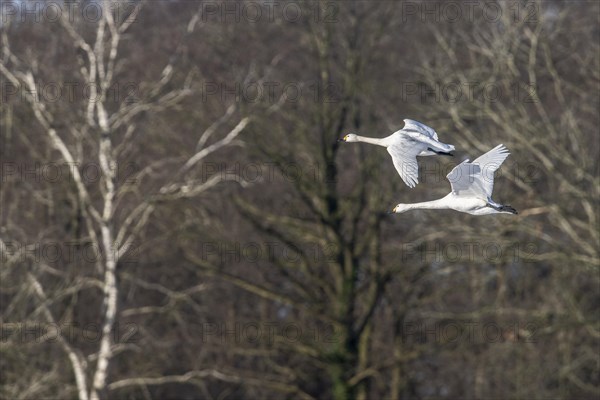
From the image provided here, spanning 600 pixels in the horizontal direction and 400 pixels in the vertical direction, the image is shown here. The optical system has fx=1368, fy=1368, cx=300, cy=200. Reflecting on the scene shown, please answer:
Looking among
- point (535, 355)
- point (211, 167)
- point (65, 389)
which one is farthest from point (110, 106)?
point (535, 355)

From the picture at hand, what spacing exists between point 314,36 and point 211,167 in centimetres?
392

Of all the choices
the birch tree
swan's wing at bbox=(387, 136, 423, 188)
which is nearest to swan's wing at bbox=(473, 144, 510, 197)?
swan's wing at bbox=(387, 136, 423, 188)

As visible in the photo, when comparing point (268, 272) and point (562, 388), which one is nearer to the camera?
point (562, 388)

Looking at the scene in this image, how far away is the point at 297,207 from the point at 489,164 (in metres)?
14.3

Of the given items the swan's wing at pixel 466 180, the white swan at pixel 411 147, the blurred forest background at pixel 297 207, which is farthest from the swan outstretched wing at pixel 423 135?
the blurred forest background at pixel 297 207

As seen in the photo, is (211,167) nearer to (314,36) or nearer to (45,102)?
(314,36)

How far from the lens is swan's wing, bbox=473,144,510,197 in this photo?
35.4 ft

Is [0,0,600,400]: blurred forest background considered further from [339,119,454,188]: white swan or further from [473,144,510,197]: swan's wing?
[473,144,510,197]: swan's wing

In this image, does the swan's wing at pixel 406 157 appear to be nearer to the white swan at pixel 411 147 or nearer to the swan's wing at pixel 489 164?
the white swan at pixel 411 147

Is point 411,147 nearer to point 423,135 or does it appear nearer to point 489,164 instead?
point 423,135

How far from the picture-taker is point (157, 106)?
65.1 ft

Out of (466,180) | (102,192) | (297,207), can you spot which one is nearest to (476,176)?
(466,180)

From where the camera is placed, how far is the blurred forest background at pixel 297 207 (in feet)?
64.4

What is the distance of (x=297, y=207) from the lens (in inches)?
987
